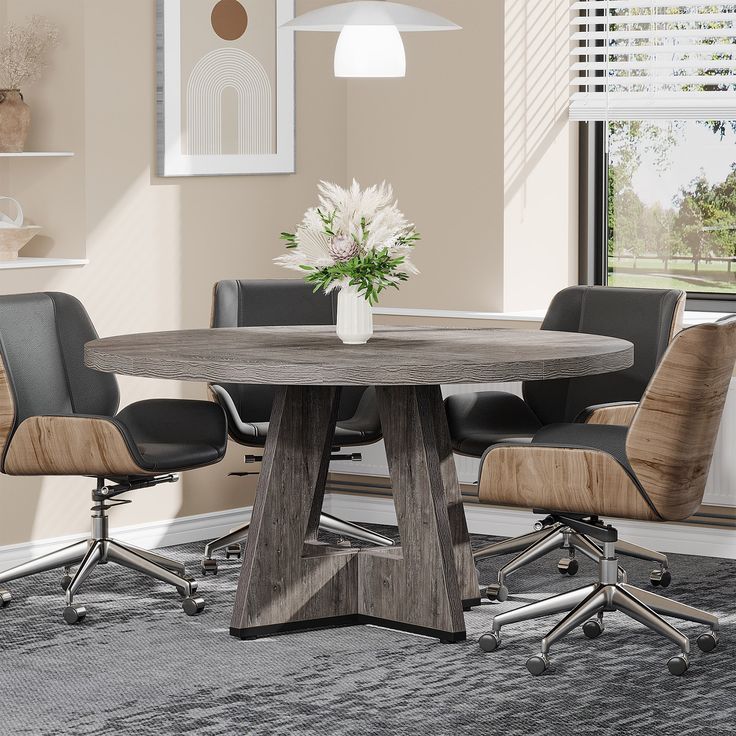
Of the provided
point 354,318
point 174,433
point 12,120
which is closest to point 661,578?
point 354,318

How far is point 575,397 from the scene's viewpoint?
5047 millimetres

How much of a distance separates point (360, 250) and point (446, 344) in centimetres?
38

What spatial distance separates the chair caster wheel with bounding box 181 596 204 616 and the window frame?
2.34 m

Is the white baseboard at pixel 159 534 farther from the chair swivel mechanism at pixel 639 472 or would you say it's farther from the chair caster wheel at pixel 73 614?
the chair swivel mechanism at pixel 639 472

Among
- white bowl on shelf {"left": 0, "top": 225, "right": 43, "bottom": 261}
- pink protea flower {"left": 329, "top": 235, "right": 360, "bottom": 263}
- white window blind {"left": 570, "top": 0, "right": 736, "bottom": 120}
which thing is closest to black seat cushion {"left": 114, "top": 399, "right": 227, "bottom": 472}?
white bowl on shelf {"left": 0, "top": 225, "right": 43, "bottom": 261}

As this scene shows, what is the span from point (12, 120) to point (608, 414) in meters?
2.28

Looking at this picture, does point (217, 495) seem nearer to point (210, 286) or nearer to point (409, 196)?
point (210, 286)

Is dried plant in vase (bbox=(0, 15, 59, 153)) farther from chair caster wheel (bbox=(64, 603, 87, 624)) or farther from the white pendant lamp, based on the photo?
chair caster wheel (bbox=(64, 603, 87, 624))

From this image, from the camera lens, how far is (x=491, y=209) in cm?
579

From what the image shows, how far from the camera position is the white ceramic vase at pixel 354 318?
14.0 ft

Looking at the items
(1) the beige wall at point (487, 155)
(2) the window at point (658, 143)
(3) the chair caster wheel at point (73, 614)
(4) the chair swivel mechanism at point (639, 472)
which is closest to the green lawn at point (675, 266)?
(2) the window at point (658, 143)

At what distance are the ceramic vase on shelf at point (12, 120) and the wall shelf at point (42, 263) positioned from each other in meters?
0.40

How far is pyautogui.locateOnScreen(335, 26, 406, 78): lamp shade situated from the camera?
4.18 meters

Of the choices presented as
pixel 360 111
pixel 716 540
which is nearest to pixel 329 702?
pixel 716 540
